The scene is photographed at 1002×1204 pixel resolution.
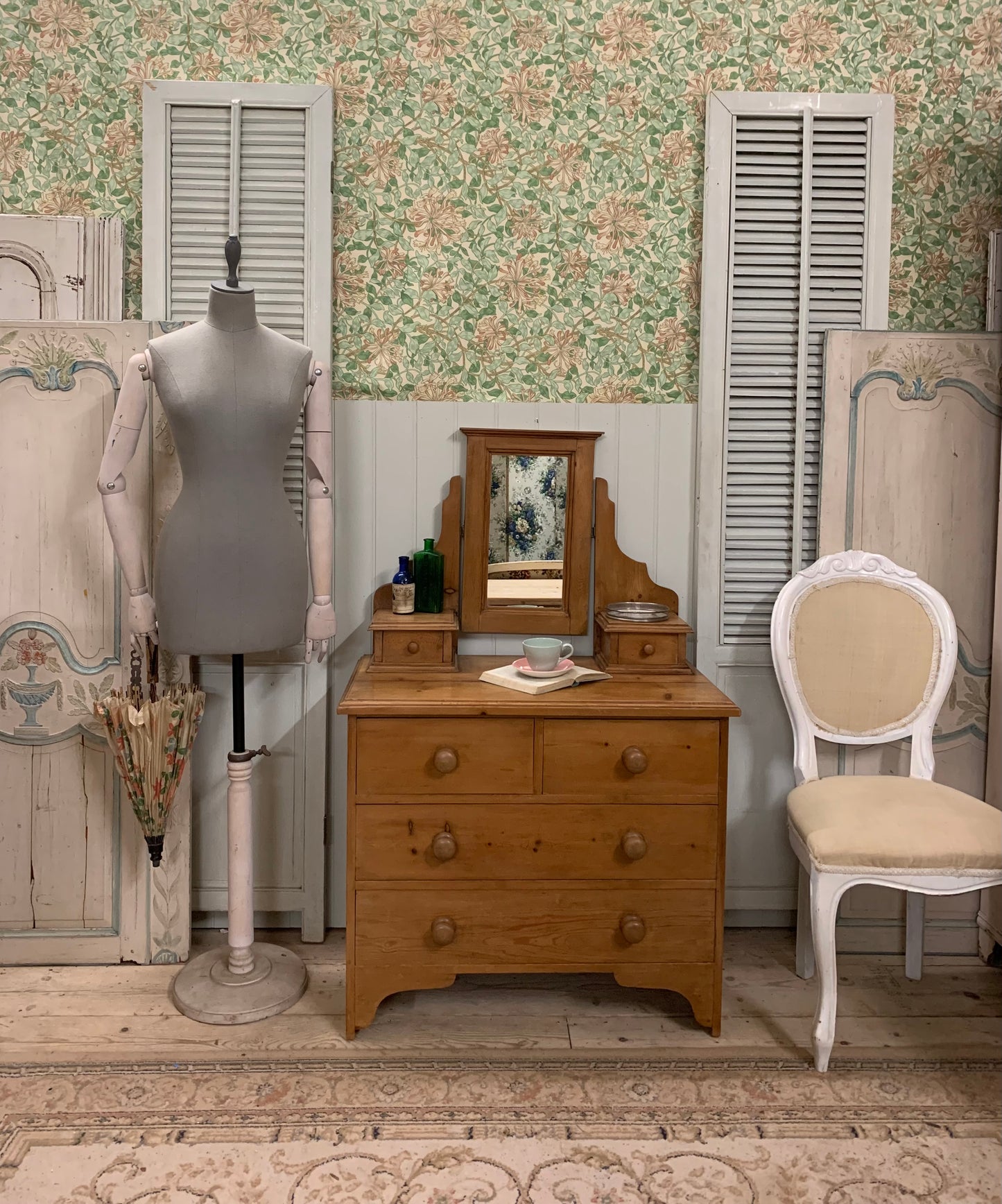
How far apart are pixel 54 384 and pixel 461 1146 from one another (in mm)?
2115

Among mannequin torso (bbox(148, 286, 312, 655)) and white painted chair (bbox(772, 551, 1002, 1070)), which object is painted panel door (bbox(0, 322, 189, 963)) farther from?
white painted chair (bbox(772, 551, 1002, 1070))

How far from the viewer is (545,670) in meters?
2.43

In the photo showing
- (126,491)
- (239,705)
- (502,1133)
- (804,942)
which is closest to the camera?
(502,1133)

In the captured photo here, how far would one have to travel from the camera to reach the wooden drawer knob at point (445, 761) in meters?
2.22

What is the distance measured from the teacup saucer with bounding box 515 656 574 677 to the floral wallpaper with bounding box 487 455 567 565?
0.36 m

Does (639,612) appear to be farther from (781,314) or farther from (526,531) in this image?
(781,314)

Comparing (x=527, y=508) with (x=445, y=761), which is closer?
(x=445, y=761)

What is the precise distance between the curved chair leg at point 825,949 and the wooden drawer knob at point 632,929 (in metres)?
0.39

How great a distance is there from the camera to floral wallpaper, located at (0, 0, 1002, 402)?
2.68m

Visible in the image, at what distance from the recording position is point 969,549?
2.75 meters

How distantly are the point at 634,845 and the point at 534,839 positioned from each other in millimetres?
237

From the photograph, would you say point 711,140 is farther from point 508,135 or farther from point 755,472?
point 755,472

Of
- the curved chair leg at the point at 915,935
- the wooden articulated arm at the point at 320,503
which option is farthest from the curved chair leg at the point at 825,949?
the wooden articulated arm at the point at 320,503

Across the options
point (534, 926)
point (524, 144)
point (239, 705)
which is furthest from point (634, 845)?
point (524, 144)
